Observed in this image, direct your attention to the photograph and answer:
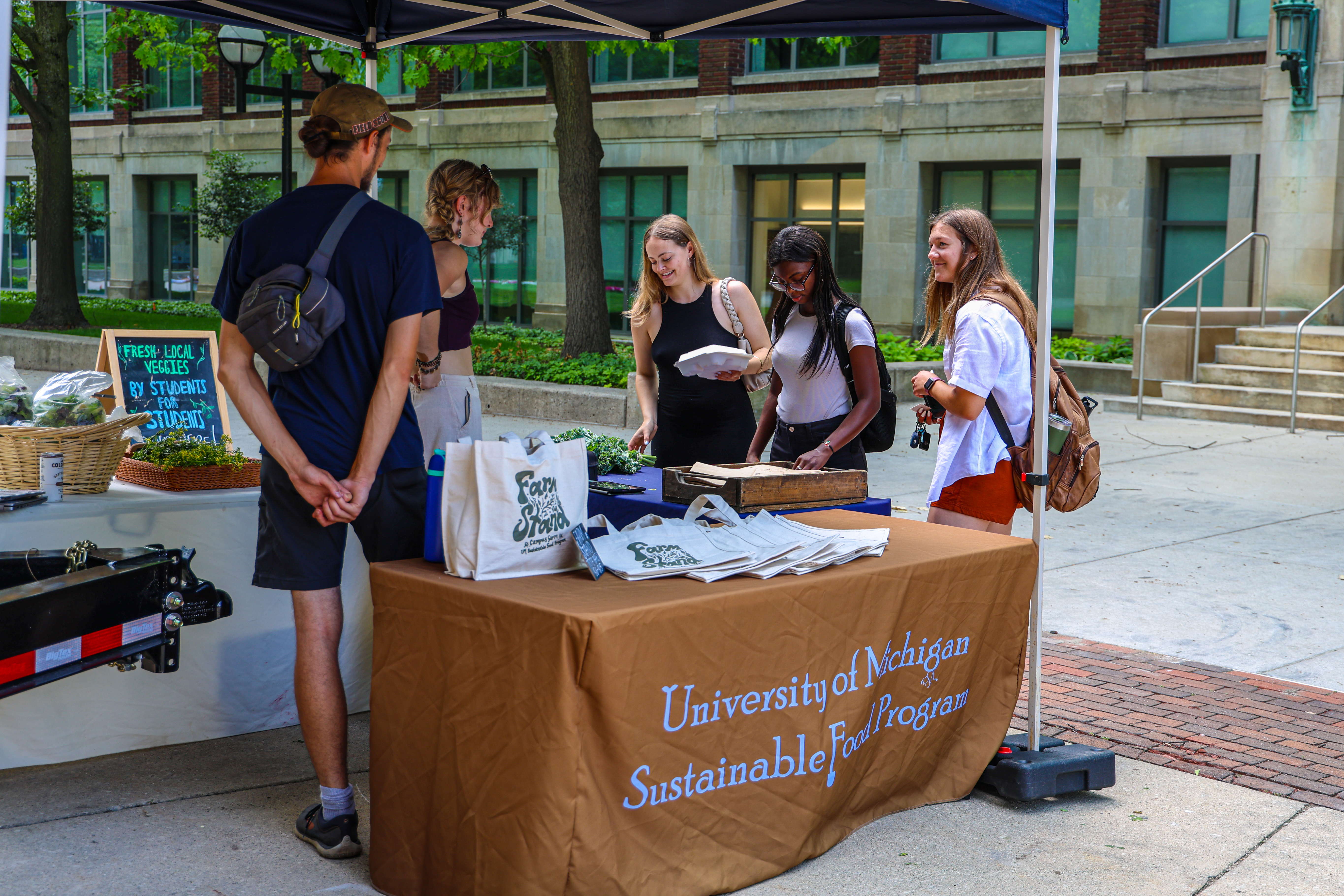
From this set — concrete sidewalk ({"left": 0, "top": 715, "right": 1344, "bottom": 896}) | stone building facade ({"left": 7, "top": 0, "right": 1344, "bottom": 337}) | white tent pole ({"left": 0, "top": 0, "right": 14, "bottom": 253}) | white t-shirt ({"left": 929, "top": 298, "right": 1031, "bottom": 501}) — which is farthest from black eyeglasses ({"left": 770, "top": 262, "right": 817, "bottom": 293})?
stone building facade ({"left": 7, "top": 0, "right": 1344, "bottom": 337})

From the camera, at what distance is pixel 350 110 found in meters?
3.71

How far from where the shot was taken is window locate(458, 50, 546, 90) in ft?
88.5

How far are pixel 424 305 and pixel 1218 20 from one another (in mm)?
19350

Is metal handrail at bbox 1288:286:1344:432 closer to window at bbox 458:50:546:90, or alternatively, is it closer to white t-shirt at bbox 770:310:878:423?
white t-shirt at bbox 770:310:878:423

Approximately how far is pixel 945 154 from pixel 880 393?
1781 centimetres

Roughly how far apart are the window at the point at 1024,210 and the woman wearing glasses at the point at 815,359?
56.4 ft

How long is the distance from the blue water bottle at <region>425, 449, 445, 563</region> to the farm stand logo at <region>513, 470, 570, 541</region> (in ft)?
0.67

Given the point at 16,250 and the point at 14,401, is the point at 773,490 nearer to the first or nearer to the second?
the point at 14,401

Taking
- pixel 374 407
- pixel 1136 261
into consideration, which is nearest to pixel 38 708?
pixel 374 407

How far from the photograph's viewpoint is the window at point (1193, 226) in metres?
20.2

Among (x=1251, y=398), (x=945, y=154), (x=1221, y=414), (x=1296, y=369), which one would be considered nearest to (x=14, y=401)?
(x=1296, y=369)

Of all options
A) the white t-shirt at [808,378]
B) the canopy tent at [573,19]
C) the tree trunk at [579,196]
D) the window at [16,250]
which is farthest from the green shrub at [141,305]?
the white t-shirt at [808,378]

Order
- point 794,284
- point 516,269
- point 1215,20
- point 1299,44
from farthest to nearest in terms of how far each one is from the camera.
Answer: point 516,269 → point 1215,20 → point 1299,44 → point 794,284

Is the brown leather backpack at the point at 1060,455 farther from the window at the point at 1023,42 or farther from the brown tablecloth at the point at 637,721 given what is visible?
the window at the point at 1023,42
